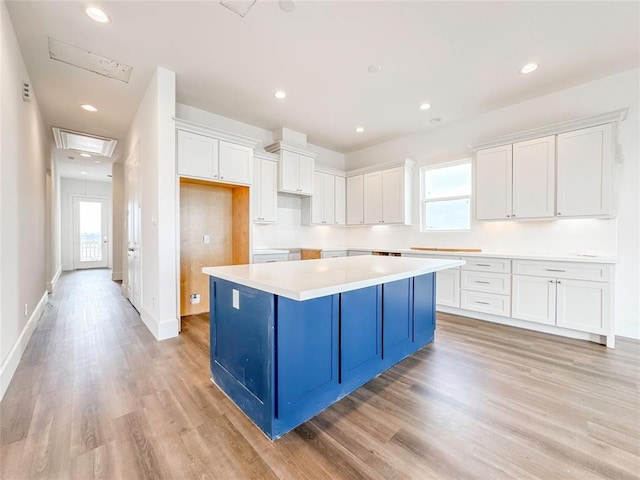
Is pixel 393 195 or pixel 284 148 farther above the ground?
pixel 284 148

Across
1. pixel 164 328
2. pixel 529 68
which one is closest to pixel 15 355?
pixel 164 328

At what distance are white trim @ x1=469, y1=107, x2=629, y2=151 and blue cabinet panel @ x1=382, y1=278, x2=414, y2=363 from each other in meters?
2.66

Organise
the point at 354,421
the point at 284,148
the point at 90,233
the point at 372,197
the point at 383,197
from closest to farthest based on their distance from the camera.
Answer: the point at 354,421
the point at 284,148
the point at 383,197
the point at 372,197
the point at 90,233

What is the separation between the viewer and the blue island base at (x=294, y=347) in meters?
1.57

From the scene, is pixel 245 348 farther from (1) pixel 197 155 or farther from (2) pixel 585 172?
(2) pixel 585 172

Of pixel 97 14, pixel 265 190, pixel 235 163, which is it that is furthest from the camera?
pixel 265 190

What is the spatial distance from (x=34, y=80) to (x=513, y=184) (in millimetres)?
6227

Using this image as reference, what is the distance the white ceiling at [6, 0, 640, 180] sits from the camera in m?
2.25

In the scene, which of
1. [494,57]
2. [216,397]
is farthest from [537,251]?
[216,397]

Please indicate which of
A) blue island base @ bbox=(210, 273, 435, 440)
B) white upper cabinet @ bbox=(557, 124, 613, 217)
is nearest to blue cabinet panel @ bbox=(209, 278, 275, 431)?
blue island base @ bbox=(210, 273, 435, 440)

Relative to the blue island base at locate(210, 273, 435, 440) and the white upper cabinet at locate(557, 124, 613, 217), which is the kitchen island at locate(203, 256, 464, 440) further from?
the white upper cabinet at locate(557, 124, 613, 217)

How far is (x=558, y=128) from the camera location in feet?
10.8

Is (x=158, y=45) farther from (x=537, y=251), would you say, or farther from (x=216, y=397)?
(x=537, y=251)

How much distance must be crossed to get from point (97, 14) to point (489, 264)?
193 inches
